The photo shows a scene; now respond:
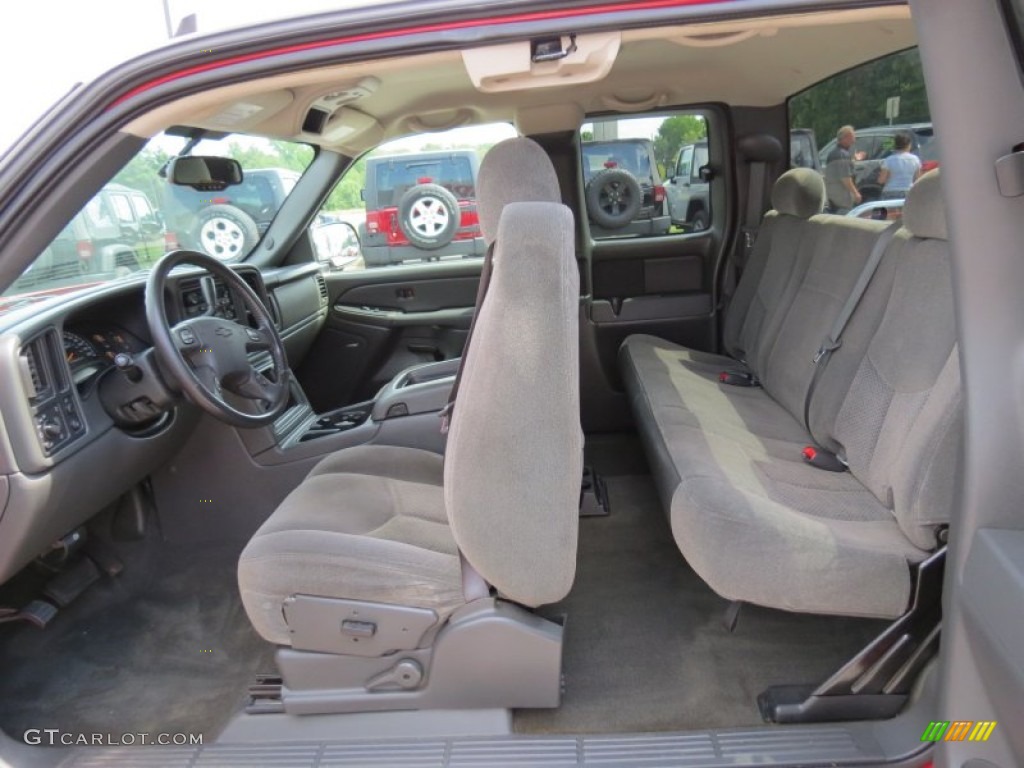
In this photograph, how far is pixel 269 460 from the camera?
2465 mm

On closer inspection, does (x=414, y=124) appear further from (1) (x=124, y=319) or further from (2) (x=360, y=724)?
(2) (x=360, y=724)

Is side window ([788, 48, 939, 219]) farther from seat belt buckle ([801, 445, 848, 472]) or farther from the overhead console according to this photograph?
the overhead console

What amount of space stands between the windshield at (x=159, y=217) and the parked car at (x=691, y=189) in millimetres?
1751

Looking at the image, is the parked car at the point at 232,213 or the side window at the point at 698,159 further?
the side window at the point at 698,159

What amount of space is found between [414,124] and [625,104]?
955 millimetres

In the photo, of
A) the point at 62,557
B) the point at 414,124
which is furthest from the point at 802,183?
the point at 62,557

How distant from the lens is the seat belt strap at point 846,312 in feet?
7.11

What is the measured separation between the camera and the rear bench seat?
4.88 ft

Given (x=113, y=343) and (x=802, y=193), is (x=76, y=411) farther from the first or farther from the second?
(x=802, y=193)

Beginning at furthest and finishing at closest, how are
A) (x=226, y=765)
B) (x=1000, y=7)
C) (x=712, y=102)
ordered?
(x=712, y=102) < (x=226, y=765) < (x=1000, y=7)

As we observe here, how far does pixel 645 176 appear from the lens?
3535mm

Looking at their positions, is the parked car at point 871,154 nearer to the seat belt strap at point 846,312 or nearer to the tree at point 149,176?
the seat belt strap at point 846,312

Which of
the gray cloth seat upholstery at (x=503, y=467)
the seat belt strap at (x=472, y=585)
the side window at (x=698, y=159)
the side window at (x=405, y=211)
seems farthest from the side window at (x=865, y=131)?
the seat belt strap at (x=472, y=585)

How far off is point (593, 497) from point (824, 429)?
0.90 m
